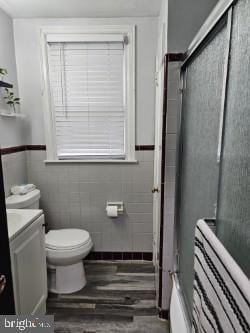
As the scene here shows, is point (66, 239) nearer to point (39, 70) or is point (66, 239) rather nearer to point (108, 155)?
point (108, 155)

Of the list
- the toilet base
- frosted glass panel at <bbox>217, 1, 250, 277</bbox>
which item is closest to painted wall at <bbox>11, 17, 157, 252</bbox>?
the toilet base

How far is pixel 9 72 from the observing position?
6.92ft

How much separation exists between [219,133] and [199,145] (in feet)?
0.93

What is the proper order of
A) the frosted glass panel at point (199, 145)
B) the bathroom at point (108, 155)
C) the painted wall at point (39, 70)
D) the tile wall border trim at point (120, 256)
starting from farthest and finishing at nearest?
the tile wall border trim at point (120, 256) < the painted wall at point (39, 70) < the bathroom at point (108, 155) < the frosted glass panel at point (199, 145)

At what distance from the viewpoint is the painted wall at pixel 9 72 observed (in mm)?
1994

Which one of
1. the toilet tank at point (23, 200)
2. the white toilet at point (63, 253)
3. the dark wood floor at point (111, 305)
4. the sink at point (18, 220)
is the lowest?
the dark wood floor at point (111, 305)

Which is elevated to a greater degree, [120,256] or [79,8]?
[79,8]

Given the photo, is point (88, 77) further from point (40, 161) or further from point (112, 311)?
point (112, 311)

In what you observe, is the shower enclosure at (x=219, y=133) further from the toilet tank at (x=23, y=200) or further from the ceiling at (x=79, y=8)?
the toilet tank at (x=23, y=200)

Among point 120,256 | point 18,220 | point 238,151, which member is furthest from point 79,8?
point 120,256

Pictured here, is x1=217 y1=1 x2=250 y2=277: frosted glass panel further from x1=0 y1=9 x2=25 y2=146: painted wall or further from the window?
x1=0 y1=9 x2=25 y2=146: painted wall

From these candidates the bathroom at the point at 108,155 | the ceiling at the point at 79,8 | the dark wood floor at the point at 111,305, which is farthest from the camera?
the ceiling at the point at 79,8

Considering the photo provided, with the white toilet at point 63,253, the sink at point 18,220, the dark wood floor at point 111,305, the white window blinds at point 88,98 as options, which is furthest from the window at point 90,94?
the dark wood floor at point 111,305
